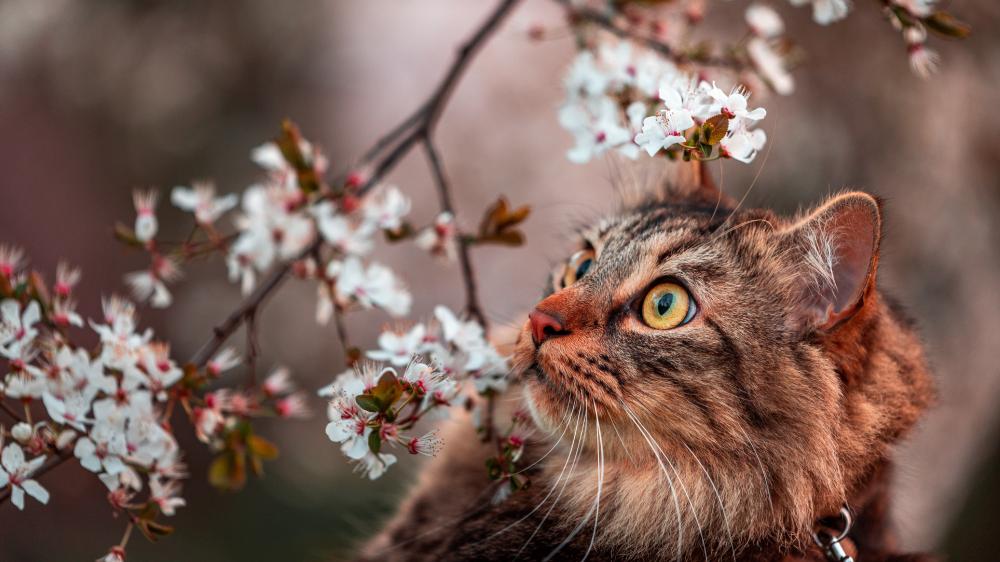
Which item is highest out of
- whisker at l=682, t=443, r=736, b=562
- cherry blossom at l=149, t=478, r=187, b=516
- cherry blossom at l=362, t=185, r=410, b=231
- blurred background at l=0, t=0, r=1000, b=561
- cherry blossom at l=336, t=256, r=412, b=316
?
blurred background at l=0, t=0, r=1000, b=561

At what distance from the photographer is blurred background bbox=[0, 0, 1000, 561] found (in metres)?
3.52

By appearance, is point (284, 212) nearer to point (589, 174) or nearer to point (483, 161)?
point (483, 161)

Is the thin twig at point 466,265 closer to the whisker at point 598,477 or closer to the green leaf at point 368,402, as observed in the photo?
the whisker at point 598,477

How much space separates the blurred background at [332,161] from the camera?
11.6 ft

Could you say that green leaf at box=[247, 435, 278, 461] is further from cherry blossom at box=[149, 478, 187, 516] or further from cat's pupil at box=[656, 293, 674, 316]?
cat's pupil at box=[656, 293, 674, 316]

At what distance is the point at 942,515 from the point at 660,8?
2711 millimetres

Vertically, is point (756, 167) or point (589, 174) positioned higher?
point (589, 174)

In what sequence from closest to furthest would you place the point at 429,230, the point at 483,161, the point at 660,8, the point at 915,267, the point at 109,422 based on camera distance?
the point at 109,422
the point at 429,230
the point at 660,8
the point at 915,267
the point at 483,161

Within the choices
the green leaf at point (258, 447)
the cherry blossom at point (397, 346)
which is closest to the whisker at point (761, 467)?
the cherry blossom at point (397, 346)

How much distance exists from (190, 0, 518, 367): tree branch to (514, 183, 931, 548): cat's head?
0.48 m

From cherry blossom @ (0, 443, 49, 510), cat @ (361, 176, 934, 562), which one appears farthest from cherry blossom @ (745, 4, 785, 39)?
cherry blossom @ (0, 443, 49, 510)

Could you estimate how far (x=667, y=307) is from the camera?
1.50 m

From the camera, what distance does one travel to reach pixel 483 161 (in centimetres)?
448

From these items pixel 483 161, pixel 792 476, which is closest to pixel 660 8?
pixel 792 476
